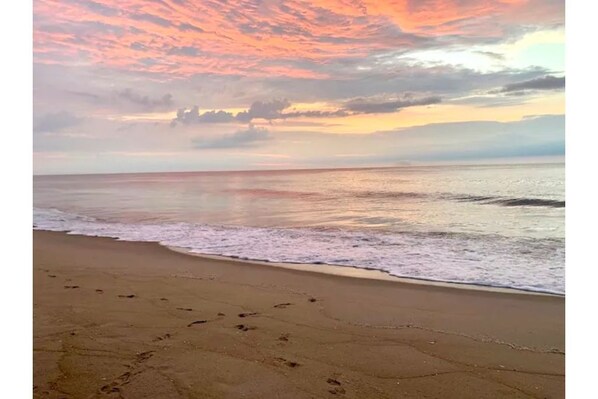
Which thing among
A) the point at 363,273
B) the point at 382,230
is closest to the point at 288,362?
the point at 363,273

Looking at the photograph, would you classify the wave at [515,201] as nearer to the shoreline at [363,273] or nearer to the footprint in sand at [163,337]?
the shoreline at [363,273]

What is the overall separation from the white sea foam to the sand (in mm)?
441

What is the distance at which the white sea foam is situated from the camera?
3.76 meters

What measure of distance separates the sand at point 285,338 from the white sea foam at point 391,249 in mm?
441

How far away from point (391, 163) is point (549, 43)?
5818 millimetres

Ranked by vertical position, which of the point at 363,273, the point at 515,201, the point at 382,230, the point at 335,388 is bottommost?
the point at 335,388

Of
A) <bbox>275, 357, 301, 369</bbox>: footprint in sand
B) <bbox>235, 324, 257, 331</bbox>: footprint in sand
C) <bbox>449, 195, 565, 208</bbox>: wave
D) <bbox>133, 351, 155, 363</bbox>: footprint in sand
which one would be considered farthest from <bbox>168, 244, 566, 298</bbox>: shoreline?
<bbox>449, 195, 565, 208</bbox>: wave

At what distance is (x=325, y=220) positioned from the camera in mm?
7227

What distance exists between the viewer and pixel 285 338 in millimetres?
2445

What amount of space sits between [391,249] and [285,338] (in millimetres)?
2624

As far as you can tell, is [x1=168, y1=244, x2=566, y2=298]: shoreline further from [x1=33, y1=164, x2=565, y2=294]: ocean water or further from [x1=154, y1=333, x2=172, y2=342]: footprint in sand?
[x1=154, y1=333, x2=172, y2=342]: footprint in sand

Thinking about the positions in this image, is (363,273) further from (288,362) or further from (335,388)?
(335,388)
